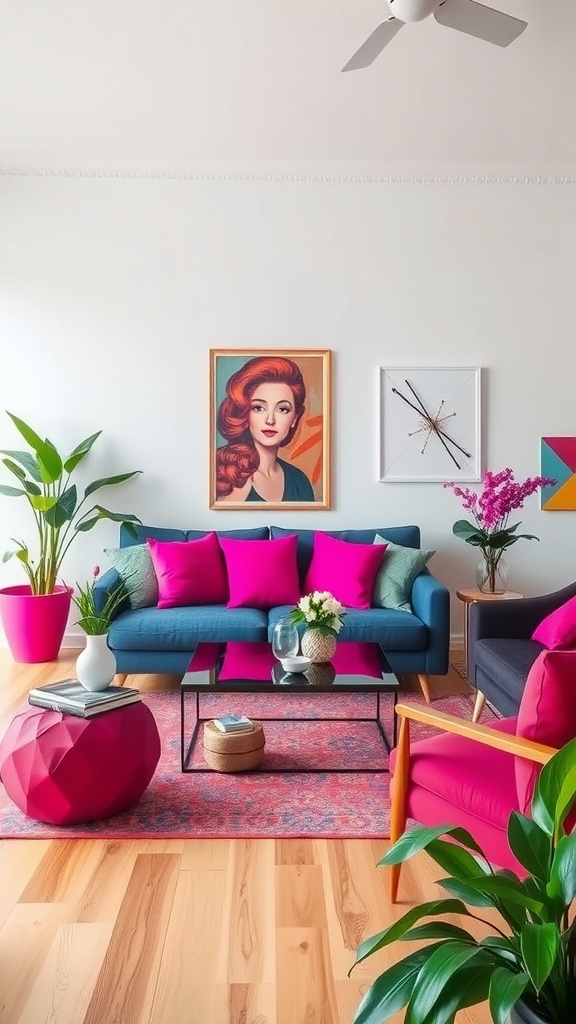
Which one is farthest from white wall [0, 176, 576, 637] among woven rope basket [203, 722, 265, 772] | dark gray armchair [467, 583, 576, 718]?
woven rope basket [203, 722, 265, 772]

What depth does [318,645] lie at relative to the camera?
3.52 m

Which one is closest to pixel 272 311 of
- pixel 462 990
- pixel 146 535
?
pixel 146 535

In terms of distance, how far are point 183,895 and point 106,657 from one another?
890 millimetres

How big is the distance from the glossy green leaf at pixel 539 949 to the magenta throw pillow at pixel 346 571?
11.2 ft

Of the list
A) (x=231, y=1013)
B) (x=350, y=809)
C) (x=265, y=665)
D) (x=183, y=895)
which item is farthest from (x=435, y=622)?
(x=231, y=1013)

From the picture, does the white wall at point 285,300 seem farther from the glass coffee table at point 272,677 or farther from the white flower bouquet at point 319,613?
the white flower bouquet at point 319,613

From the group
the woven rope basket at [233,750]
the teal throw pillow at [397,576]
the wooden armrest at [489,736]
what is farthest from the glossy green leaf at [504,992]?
the teal throw pillow at [397,576]

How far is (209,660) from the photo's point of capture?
143 inches

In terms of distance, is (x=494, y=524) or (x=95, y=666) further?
(x=494, y=524)

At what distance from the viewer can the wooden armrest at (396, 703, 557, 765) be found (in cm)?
191

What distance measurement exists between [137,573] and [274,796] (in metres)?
1.94

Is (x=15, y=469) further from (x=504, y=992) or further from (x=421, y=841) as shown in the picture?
(x=504, y=992)

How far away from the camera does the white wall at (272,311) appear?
17.4 feet

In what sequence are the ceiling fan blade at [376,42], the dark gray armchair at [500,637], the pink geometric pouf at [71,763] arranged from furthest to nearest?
the dark gray armchair at [500,637]
the ceiling fan blade at [376,42]
the pink geometric pouf at [71,763]
